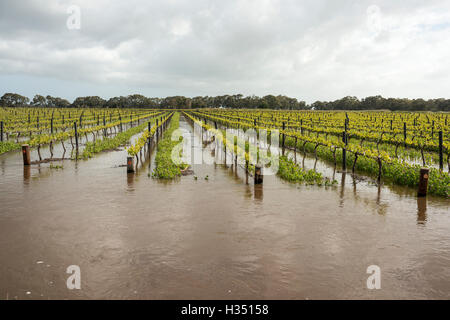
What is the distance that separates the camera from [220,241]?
21.1ft

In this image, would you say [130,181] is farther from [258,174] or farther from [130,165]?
[258,174]

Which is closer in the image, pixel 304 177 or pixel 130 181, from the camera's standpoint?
pixel 130 181

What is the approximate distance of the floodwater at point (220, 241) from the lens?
4824 mm

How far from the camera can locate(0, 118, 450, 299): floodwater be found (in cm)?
482

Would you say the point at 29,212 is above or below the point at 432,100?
below

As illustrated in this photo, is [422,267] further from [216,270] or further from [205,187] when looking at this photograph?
[205,187]

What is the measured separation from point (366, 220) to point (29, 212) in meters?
8.32

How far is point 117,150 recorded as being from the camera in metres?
19.5

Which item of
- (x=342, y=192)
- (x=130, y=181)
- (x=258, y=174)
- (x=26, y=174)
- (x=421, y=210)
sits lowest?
(x=421, y=210)

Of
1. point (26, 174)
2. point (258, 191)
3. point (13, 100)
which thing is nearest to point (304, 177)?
point (258, 191)

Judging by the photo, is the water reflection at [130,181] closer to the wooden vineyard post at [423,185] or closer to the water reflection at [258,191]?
the water reflection at [258,191]

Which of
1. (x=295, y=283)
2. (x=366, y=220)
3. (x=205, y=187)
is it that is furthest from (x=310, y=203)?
(x=295, y=283)

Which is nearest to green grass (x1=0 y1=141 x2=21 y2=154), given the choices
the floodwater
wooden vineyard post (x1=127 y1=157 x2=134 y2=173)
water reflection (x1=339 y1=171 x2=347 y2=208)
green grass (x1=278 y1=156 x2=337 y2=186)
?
the floodwater

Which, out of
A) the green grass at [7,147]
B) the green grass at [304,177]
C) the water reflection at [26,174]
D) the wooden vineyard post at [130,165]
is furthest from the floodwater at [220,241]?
the green grass at [7,147]
